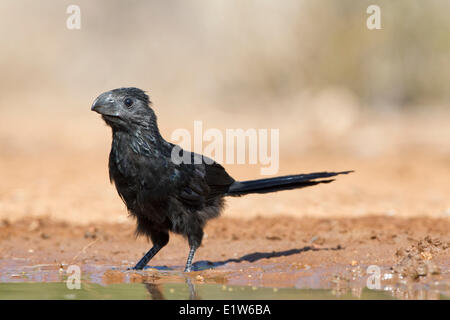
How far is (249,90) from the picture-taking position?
782 inches

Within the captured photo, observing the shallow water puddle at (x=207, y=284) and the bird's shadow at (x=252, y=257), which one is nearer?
the shallow water puddle at (x=207, y=284)

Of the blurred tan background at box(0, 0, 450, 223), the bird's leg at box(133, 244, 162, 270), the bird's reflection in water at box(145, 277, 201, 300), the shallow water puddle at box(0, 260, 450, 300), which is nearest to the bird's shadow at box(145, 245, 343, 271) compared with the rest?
the bird's leg at box(133, 244, 162, 270)

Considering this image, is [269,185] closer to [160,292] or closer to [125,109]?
[125,109]

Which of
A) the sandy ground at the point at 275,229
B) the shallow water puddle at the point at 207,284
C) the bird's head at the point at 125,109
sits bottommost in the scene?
the sandy ground at the point at 275,229

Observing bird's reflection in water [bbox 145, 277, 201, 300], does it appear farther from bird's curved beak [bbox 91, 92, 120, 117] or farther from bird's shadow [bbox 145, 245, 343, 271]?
bird's curved beak [bbox 91, 92, 120, 117]

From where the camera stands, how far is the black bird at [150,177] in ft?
18.7

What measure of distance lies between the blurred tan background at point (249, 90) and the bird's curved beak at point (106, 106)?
3.70m

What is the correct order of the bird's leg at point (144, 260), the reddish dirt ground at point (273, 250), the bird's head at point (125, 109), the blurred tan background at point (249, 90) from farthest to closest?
the blurred tan background at point (249, 90)
the bird's leg at point (144, 260)
the bird's head at point (125, 109)
the reddish dirt ground at point (273, 250)

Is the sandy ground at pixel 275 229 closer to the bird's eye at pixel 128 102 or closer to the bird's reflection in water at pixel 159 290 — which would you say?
the bird's reflection in water at pixel 159 290

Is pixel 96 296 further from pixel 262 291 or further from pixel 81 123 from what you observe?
pixel 81 123

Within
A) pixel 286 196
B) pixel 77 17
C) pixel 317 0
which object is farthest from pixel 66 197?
pixel 77 17

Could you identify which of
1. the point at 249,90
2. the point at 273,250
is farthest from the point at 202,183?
the point at 249,90

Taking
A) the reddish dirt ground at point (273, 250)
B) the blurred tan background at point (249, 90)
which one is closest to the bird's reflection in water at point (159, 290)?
the reddish dirt ground at point (273, 250)

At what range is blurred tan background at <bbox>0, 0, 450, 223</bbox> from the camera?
417 inches
